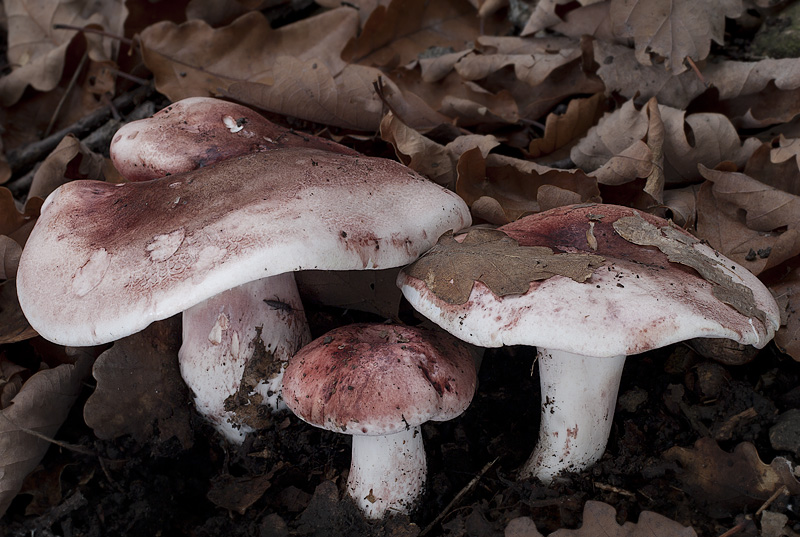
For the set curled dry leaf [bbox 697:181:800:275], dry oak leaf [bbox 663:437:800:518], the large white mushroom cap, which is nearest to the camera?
the large white mushroom cap

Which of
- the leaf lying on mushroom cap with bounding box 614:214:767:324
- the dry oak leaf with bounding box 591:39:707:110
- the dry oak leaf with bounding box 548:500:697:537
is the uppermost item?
the leaf lying on mushroom cap with bounding box 614:214:767:324

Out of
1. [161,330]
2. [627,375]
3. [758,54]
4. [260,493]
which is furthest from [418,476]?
[758,54]

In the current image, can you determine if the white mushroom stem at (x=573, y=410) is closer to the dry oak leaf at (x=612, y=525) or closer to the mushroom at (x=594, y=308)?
the mushroom at (x=594, y=308)

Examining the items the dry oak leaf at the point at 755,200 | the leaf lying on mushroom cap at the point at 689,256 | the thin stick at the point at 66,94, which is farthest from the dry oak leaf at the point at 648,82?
the thin stick at the point at 66,94

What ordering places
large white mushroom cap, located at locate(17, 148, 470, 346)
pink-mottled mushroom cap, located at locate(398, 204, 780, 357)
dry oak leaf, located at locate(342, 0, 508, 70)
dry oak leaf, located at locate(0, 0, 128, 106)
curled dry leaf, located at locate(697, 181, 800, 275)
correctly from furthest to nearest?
dry oak leaf, located at locate(0, 0, 128, 106) < dry oak leaf, located at locate(342, 0, 508, 70) < curled dry leaf, located at locate(697, 181, 800, 275) < large white mushroom cap, located at locate(17, 148, 470, 346) < pink-mottled mushroom cap, located at locate(398, 204, 780, 357)

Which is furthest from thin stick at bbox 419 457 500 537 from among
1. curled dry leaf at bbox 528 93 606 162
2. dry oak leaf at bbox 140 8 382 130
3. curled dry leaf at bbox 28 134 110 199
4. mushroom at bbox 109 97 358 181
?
curled dry leaf at bbox 28 134 110 199

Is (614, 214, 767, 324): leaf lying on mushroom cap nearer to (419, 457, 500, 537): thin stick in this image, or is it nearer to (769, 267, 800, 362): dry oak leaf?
(769, 267, 800, 362): dry oak leaf

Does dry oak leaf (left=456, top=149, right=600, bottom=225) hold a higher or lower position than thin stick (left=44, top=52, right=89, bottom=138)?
higher
